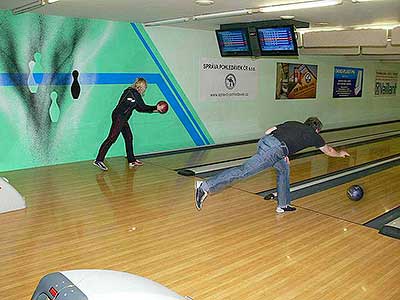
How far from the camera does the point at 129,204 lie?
424cm

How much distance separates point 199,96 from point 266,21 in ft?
6.80

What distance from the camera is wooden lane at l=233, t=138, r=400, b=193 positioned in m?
5.16

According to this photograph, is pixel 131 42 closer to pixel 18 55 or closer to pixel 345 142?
pixel 18 55

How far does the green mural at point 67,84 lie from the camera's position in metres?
5.39

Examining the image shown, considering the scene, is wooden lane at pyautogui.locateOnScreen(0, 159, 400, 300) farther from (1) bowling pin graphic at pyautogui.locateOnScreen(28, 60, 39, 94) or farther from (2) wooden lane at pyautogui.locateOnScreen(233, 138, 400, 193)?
(1) bowling pin graphic at pyautogui.locateOnScreen(28, 60, 39, 94)

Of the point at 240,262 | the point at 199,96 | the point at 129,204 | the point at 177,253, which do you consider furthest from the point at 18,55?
the point at 240,262

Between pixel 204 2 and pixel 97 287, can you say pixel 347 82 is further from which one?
pixel 97 287

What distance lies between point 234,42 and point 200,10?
1.68 metres

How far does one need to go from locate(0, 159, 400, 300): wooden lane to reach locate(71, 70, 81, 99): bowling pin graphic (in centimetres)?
169

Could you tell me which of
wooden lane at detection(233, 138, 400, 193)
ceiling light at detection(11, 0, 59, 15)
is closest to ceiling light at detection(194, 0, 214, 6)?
ceiling light at detection(11, 0, 59, 15)

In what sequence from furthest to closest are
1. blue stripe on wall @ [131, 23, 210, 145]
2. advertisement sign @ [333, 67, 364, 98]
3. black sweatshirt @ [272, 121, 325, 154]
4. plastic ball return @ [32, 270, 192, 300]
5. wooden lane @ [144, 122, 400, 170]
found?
advertisement sign @ [333, 67, 364, 98]
blue stripe on wall @ [131, 23, 210, 145]
wooden lane @ [144, 122, 400, 170]
black sweatshirt @ [272, 121, 325, 154]
plastic ball return @ [32, 270, 192, 300]

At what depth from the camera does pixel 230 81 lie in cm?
792

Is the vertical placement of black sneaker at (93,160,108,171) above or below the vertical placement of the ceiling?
below

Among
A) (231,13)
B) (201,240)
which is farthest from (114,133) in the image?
(201,240)
